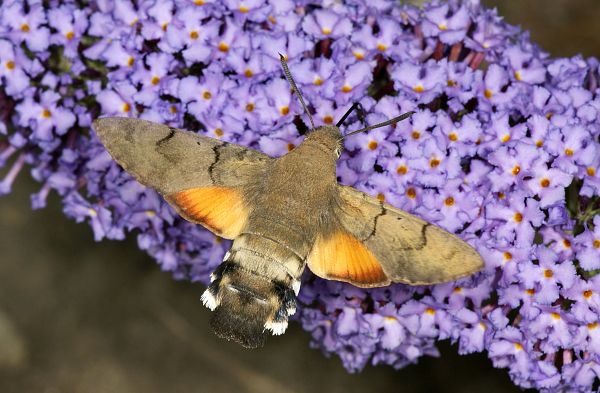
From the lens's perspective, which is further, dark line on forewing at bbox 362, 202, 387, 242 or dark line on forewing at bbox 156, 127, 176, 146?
dark line on forewing at bbox 156, 127, 176, 146

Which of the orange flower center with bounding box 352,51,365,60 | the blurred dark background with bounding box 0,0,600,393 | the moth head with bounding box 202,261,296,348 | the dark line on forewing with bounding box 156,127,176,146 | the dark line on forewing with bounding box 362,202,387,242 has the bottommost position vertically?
the blurred dark background with bounding box 0,0,600,393

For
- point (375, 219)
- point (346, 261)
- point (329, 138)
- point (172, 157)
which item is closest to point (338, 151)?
point (329, 138)

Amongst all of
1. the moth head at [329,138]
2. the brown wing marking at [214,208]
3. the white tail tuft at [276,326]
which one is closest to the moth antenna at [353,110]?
the moth head at [329,138]

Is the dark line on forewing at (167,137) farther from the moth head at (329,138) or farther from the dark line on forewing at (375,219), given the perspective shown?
the dark line on forewing at (375,219)

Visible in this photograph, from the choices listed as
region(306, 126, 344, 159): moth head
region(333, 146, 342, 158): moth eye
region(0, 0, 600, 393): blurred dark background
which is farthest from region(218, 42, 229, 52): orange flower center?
region(0, 0, 600, 393): blurred dark background

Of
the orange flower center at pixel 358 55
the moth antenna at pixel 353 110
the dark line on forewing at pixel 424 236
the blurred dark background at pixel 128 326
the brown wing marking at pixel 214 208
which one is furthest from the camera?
the blurred dark background at pixel 128 326

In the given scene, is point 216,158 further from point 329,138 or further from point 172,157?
point 329,138

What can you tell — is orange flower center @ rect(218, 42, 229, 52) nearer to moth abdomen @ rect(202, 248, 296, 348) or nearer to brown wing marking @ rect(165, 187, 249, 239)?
brown wing marking @ rect(165, 187, 249, 239)

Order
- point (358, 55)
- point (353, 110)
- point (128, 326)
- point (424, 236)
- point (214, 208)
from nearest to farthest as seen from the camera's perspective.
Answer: point (424, 236), point (214, 208), point (353, 110), point (358, 55), point (128, 326)
